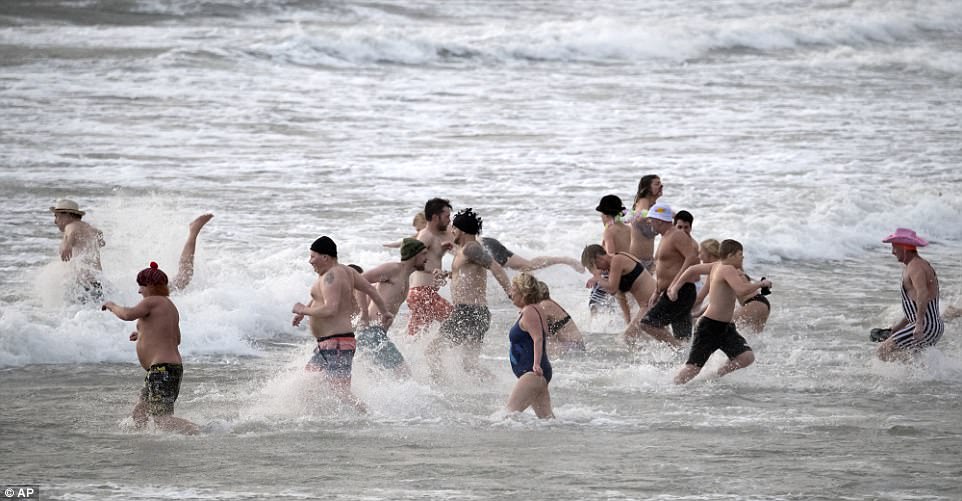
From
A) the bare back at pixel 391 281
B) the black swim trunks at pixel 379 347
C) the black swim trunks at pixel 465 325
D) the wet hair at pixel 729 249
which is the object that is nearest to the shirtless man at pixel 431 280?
the black swim trunks at pixel 465 325

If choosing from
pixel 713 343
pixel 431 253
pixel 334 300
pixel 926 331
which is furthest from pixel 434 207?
pixel 926 331

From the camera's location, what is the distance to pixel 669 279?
12.2 m

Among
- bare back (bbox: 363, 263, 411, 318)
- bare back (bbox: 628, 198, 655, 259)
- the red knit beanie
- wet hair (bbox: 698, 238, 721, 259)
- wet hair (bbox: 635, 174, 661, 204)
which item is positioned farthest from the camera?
wet hair (bbox: 635, 174, 661, 204)

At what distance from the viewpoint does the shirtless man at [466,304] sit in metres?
10.6

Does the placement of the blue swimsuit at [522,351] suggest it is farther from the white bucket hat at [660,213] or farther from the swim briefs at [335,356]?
the white bucket hat at [660,213]

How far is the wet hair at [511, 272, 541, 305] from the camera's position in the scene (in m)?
9.23

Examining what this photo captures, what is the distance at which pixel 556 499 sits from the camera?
24.3 feet

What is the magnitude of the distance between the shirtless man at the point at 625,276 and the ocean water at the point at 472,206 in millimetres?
274

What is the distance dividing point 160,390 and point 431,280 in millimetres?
2658

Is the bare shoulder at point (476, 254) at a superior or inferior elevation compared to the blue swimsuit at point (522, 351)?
superior

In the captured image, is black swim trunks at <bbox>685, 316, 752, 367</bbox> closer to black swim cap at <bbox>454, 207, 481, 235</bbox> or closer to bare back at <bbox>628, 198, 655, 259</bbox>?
black swim cap at <bbox>454, 207, 481, 235</bbox>

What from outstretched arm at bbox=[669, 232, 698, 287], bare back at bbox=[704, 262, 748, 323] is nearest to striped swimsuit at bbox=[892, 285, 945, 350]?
bare back at bbox=[704, 262, 748, 323]

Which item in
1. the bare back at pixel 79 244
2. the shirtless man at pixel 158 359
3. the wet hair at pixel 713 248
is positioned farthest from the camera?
the bare back at pixel 79 244

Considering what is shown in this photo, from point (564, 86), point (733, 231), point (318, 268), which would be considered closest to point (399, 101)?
point (564, 86)
